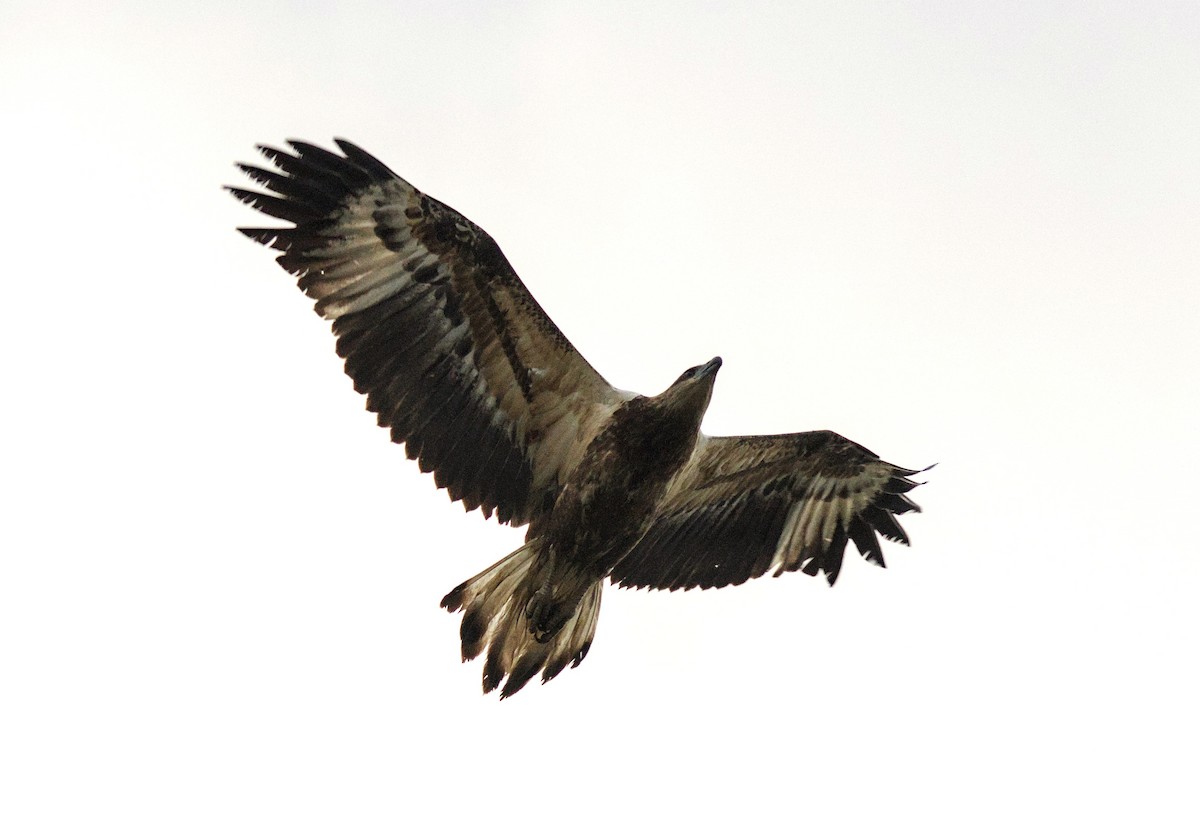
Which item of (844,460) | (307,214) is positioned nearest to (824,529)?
(844,460)

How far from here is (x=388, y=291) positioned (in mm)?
10047

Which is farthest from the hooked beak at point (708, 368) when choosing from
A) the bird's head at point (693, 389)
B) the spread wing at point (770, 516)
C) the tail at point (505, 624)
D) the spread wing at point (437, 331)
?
the tail at point (505, 624)

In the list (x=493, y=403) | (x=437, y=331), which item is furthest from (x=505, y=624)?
(x=437, y=331)

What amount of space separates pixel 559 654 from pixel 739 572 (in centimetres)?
156

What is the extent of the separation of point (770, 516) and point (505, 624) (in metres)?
2.20

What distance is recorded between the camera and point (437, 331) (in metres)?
10.3

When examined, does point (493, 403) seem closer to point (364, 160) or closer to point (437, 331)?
point (437, 331)

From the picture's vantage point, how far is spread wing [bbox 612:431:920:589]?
37.1 ft

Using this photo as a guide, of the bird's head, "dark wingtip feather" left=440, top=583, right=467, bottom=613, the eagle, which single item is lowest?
"dark wingtip feather" left=440, top=583, right=467, bottom=613

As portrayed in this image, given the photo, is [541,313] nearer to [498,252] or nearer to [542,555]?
[498,252]

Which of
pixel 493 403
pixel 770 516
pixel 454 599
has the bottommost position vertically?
pixel 454 599

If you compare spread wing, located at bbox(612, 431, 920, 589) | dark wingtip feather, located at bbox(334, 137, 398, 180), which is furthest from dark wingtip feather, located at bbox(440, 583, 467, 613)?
dark wingtip feather, located at bbox(334, 137, 398, 180)

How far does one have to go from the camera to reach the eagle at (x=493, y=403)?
9.88 metres

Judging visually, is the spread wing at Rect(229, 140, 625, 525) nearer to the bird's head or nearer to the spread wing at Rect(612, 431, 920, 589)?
the bird's head
